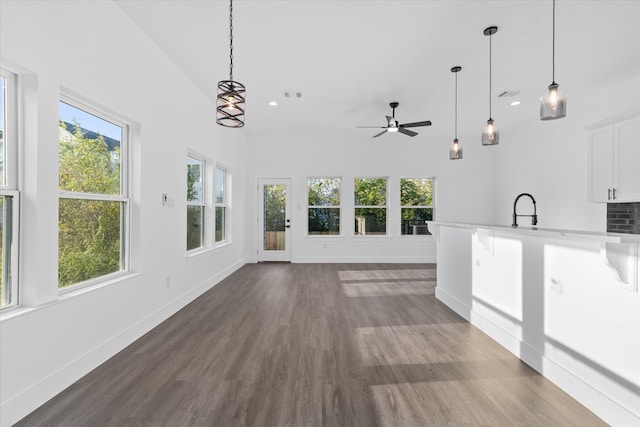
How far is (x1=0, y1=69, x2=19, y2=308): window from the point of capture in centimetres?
192

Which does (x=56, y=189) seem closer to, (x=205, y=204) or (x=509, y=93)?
(x=205, y=204)

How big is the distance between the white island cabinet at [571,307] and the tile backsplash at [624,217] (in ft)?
9.35

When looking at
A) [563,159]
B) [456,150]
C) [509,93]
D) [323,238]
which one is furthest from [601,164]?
[323,238]

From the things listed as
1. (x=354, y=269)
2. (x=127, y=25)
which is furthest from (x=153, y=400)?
(x=354, y=269)

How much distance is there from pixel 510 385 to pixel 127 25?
441 cm

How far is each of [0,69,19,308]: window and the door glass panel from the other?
571 centimetres

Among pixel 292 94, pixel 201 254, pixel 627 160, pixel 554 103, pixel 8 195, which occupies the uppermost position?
pixel 292 94

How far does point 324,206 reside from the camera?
25.3ft

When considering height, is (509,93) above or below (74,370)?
above

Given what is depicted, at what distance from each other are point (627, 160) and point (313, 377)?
4.92 m

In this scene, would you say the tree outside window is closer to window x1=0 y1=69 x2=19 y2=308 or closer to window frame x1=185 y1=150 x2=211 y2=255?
window frame x1=185 y1=150 x2=211 y2=255

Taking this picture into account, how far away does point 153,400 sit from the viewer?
6.61 ft

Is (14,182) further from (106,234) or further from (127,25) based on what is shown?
(127,25)

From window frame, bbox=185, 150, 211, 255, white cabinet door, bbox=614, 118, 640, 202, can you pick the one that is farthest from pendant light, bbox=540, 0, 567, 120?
window frame, bbox=185, 150, 211, 255
